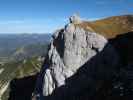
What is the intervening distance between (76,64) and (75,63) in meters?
0.40

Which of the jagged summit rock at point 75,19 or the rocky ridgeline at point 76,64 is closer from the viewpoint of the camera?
the rocky ridgeline at point 76,64

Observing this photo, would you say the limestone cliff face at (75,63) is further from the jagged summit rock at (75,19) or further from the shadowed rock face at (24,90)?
the shadowed rock face at (24,90)

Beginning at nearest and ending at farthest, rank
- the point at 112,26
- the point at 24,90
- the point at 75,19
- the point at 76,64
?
the point at 76,64
the point at 75,19
the point at 112,26
the point at 24,90

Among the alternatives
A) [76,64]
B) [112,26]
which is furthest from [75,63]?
[112,26]

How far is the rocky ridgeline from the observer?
239ft

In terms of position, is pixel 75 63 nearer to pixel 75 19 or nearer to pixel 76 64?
pixel 76 64

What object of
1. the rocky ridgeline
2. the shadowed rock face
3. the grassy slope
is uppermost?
the grassy slope

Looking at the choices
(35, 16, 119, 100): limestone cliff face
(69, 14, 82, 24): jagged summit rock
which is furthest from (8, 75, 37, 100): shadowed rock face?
(69, 14, 82, 24): jagged summit rock

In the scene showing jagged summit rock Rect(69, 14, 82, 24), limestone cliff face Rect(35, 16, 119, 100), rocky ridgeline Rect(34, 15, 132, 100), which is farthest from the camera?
jagged summit rock Rect(69, 14, 82, 24)

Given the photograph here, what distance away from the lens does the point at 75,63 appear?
75.4m

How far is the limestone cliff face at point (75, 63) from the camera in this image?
2881 inches

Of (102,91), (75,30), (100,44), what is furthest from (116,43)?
(102,91)

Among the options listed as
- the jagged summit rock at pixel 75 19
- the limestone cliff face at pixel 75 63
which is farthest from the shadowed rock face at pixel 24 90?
the jagged summit rock at pixel 75 19

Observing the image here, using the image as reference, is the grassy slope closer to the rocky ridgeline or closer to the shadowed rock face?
the rocky ridgeline
